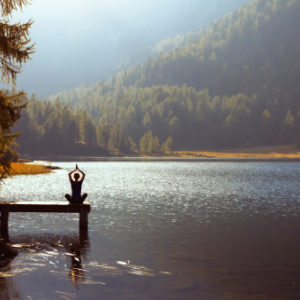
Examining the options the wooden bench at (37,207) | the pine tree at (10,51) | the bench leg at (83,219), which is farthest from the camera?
the bench leg at (83,219)

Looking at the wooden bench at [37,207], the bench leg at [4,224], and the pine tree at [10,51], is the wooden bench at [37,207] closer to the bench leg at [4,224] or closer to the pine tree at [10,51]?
the bench leg at [4,224]

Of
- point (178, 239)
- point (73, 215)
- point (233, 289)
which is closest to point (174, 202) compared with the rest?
point (73, 215)

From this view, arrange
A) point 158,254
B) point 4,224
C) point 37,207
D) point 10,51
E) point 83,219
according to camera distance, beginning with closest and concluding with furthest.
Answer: point 10,51, point 158,254, point 37,207, point 4,224, point 83,219

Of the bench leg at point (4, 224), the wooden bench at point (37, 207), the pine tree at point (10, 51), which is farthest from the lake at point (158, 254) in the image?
the pine tree at point (10, 51)

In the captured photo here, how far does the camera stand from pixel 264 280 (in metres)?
17.4

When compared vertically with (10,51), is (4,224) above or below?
below

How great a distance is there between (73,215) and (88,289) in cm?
1879

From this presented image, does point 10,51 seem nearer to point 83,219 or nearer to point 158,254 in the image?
point 83,219

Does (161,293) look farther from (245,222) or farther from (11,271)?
(245,222)

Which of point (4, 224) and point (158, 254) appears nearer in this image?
point (158, 254)

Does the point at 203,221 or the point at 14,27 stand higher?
the point at 14,27

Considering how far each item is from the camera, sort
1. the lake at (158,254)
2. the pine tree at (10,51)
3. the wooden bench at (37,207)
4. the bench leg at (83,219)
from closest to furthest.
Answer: the lake at (158,254) → the pine tree at (10,51) → the wooden bench at (37,207) → the bench leg at (83,219)

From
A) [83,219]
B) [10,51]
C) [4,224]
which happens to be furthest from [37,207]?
[10,51]

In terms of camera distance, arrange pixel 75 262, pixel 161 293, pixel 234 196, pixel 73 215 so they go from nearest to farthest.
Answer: pixel 161 293 → pixel 75 262 → pixel 73 215 → pixel 234 196
